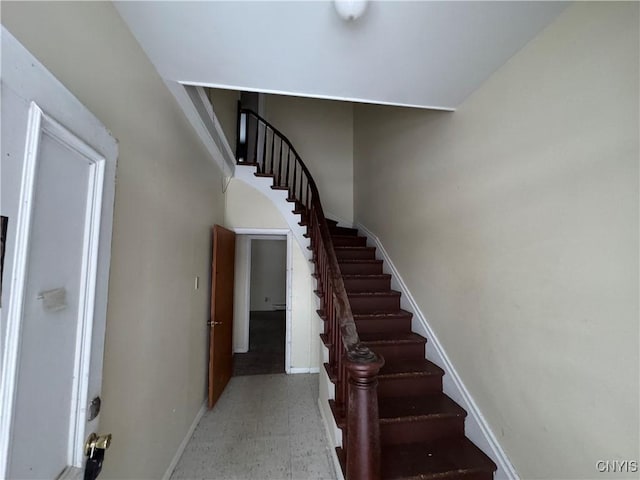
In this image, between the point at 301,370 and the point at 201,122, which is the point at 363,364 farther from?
the point at 301,370

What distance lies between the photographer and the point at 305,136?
15.7 ft

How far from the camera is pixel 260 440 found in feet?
7.55

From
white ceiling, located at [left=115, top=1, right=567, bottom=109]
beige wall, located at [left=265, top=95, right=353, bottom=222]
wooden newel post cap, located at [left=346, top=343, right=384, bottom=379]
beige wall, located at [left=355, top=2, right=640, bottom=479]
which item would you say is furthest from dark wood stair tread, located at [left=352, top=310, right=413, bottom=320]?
beige wall, located at [left=265, top=95, right=353, bottom=222]

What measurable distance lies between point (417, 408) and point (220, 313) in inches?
82.0

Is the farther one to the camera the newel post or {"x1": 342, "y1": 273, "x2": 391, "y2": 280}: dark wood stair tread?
{"x1": 342, "y1": 273, "x2": 391, "y2": 280}: dark wood stair tread

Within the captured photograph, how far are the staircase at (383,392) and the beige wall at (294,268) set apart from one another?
0.74m

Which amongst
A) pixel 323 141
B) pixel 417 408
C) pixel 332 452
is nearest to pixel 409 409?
pixel 417 408

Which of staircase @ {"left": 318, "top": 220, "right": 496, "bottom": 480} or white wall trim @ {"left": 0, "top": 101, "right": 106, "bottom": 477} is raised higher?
white wall trim @ {"left": 0, "top": 101, "right": 106, "bottom": 477}

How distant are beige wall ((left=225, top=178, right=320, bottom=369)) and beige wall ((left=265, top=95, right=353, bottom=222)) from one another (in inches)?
50.7

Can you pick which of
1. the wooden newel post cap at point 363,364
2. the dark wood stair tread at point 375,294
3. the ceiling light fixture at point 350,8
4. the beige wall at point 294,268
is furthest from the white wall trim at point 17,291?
the beige wall at point 294,268

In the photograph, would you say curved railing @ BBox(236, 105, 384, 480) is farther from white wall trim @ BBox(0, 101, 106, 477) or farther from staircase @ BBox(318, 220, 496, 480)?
white wall trim @ BBox(0, 101, 106, 477)

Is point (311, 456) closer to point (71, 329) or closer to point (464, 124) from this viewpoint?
point (71, 329)

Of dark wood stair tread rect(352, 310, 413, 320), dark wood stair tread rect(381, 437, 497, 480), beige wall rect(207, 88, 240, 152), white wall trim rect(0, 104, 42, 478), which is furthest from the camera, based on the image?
beige wall rect(207, 88, 240, 152)

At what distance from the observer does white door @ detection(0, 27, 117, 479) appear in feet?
1.89
